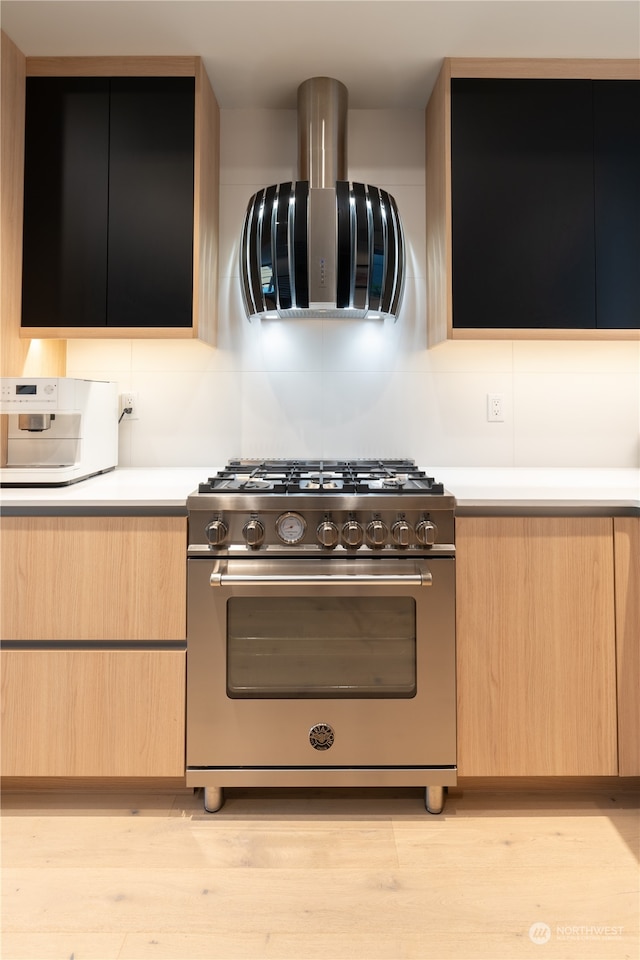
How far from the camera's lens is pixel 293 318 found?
2.35 m

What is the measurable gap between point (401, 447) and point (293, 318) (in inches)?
26.0

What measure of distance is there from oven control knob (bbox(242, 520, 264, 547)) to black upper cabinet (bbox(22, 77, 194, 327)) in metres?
0.86

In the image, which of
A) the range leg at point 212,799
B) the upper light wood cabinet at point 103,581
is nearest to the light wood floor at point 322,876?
the range leg at point 212,799

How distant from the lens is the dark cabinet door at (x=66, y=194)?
205 centimetres

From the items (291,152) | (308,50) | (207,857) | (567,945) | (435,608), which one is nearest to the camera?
(567,945)

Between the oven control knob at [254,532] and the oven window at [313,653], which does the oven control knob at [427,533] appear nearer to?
the oven window at [313,653]

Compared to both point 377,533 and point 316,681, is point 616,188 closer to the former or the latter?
point 377,533

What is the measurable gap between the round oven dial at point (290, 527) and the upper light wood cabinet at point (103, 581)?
0.89 feet

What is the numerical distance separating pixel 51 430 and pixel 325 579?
100cm

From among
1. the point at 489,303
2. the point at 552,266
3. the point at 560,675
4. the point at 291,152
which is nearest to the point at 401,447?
the point at 489,303

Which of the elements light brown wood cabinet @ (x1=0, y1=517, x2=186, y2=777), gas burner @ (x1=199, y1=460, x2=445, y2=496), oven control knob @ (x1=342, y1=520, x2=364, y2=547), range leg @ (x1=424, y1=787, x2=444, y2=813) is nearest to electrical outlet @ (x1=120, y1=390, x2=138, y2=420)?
gas burner @ (x1=199, y1=460, x2=445, y2=496)

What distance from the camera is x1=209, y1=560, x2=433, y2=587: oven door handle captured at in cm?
158

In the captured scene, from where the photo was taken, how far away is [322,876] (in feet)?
4.69

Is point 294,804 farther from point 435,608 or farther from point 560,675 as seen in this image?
point 560,675
